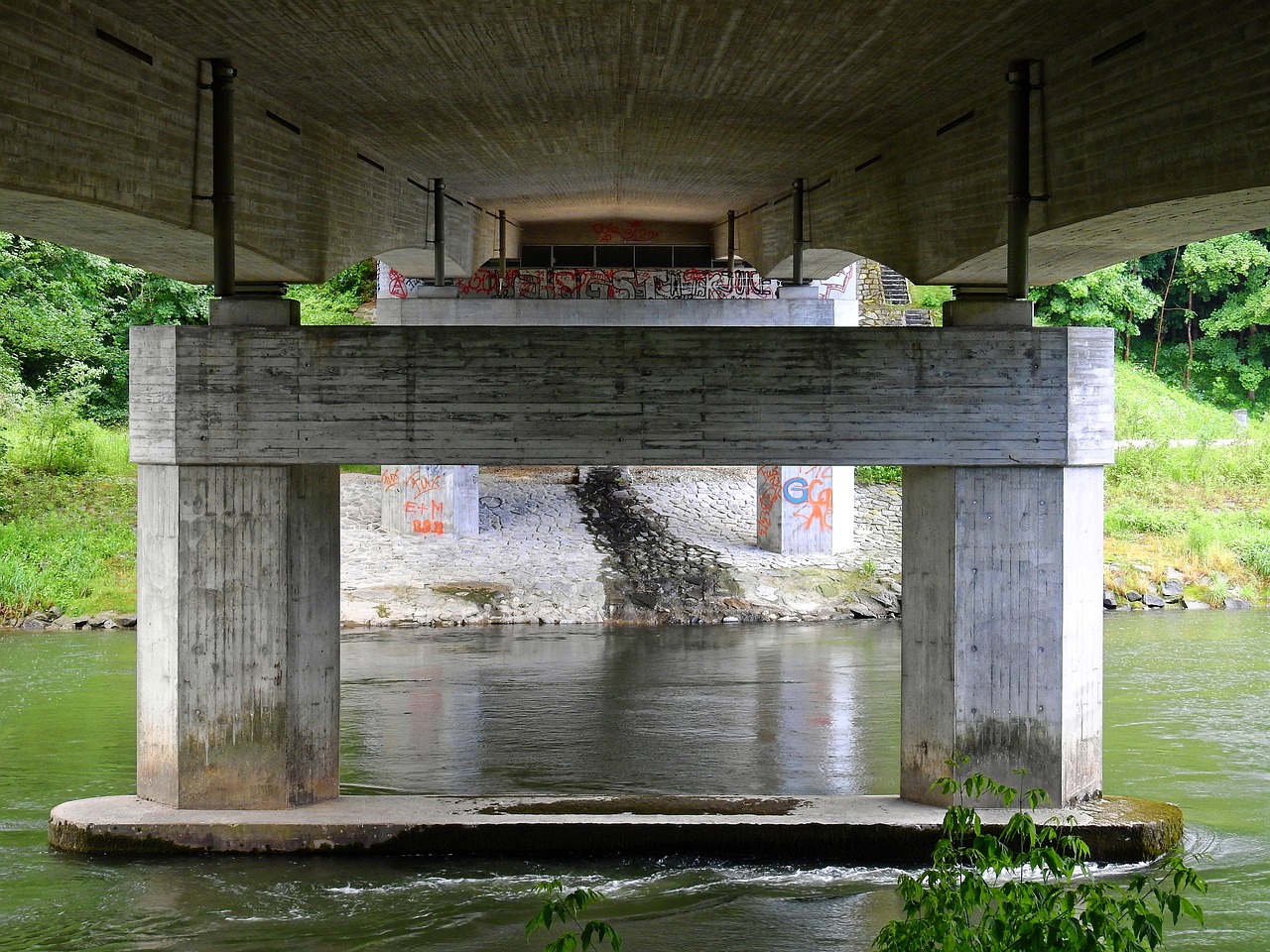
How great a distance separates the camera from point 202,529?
Result: 12336mm

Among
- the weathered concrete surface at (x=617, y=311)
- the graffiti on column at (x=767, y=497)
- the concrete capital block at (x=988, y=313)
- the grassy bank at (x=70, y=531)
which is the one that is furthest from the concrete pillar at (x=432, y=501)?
the concrete capital block at (x=988, y=313)

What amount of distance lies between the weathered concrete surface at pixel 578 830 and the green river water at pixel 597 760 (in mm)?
199

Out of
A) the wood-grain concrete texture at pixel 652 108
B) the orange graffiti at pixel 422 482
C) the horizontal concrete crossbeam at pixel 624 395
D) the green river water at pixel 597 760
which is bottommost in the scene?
the green river water at pixel 597 760

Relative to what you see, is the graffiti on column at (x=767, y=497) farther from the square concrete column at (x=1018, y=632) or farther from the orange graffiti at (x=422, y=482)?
the square concrete column at (x=1018, y=632)

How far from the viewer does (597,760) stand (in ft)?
52.3

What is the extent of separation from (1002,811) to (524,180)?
13479mm

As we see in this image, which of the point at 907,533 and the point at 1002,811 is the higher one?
the point at 907,533

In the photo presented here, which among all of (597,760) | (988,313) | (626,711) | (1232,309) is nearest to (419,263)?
(626,711)

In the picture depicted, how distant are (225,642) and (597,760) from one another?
519 cm

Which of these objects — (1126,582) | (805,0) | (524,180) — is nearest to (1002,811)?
(805,0)

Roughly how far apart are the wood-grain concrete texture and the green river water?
5.42 metres

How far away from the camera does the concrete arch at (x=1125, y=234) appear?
398 inches

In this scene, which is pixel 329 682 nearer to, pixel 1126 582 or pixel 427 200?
pixel 427 200

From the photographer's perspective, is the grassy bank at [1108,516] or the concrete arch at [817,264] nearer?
the concrete arch at [817,264]
